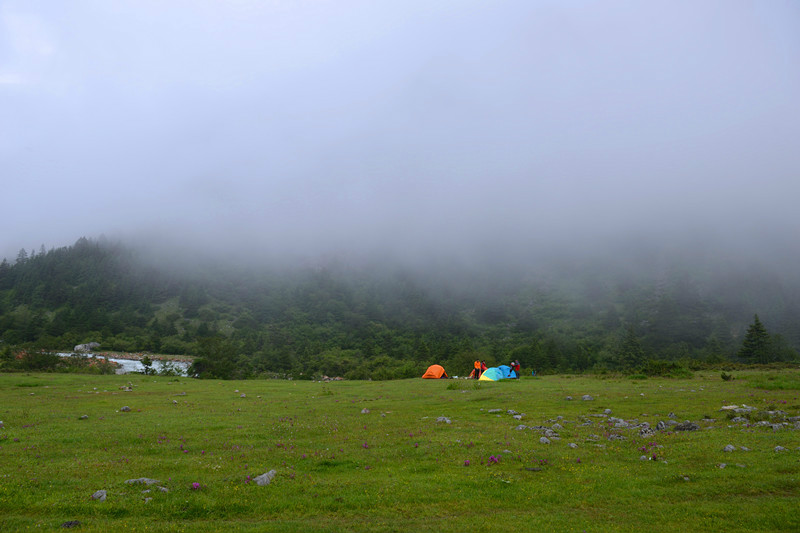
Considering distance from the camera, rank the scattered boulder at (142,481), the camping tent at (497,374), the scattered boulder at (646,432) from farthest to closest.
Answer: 1. the camping tent at (497,374)
2. the scattered boulder at (646,432)
3. the scattered boulder at (142,481)

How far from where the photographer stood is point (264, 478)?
1266 centimetres

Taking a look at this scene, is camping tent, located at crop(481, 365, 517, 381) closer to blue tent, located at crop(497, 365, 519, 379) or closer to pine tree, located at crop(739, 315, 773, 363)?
blue tent, located at crop(497, 365, 519, 379)

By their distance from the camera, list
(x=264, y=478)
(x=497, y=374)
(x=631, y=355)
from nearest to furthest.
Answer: (x=264, y=478)
(x=497, y=374)
(x=631, y=355)

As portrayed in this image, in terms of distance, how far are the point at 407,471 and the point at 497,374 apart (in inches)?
1829

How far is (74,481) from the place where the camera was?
40.9 ft

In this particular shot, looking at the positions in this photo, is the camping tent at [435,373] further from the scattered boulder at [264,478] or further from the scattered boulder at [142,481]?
the scattered boulder at [142,481]

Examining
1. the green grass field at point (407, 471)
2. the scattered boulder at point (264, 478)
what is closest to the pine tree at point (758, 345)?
the green grass field at point (407, 471)

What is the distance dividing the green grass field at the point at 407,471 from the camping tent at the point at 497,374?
3210 centimetres

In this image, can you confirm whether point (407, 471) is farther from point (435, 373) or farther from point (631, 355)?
point (631, 355)

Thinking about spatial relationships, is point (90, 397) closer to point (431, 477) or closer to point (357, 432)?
point (357, 432)

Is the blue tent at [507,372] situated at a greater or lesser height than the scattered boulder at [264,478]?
lesser

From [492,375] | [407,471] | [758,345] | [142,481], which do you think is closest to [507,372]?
[492,375]

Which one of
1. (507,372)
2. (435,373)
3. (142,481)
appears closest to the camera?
(142,481)

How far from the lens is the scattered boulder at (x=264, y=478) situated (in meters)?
12.4
